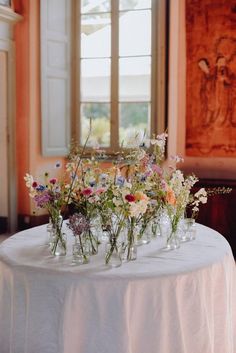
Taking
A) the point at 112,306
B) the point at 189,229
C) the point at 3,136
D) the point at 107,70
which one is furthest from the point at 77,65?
the point at 112,306

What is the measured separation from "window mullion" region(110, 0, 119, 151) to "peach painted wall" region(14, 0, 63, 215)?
89 centimetres

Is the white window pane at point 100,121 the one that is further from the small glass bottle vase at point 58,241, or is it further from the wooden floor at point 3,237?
the small glass bottle vase at point 58,241

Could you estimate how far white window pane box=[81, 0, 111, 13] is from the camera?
6195mm

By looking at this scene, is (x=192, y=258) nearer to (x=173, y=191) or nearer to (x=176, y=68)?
(x=173, y=191)

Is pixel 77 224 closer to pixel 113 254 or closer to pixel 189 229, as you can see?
pixel 113 254

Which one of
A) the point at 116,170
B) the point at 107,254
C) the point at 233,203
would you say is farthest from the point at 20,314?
the point at 233,203

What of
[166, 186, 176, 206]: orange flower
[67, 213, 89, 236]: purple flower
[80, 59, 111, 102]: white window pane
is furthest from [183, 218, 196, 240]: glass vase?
[80, 59, 111, 102]: white window pane

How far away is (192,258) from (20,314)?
31.9 inches

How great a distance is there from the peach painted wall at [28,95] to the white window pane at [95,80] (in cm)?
68

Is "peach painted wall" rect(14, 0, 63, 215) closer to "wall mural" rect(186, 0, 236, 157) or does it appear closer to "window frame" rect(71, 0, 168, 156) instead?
"window frame" rect(71, 0, 168, 156)

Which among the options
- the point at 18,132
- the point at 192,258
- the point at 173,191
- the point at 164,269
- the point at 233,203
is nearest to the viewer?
the point at 164,269

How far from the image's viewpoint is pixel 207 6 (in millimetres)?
5289

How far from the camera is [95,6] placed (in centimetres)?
625

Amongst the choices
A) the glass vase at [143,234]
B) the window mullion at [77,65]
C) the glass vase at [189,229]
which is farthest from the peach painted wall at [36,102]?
the glass vase at [143,234]
